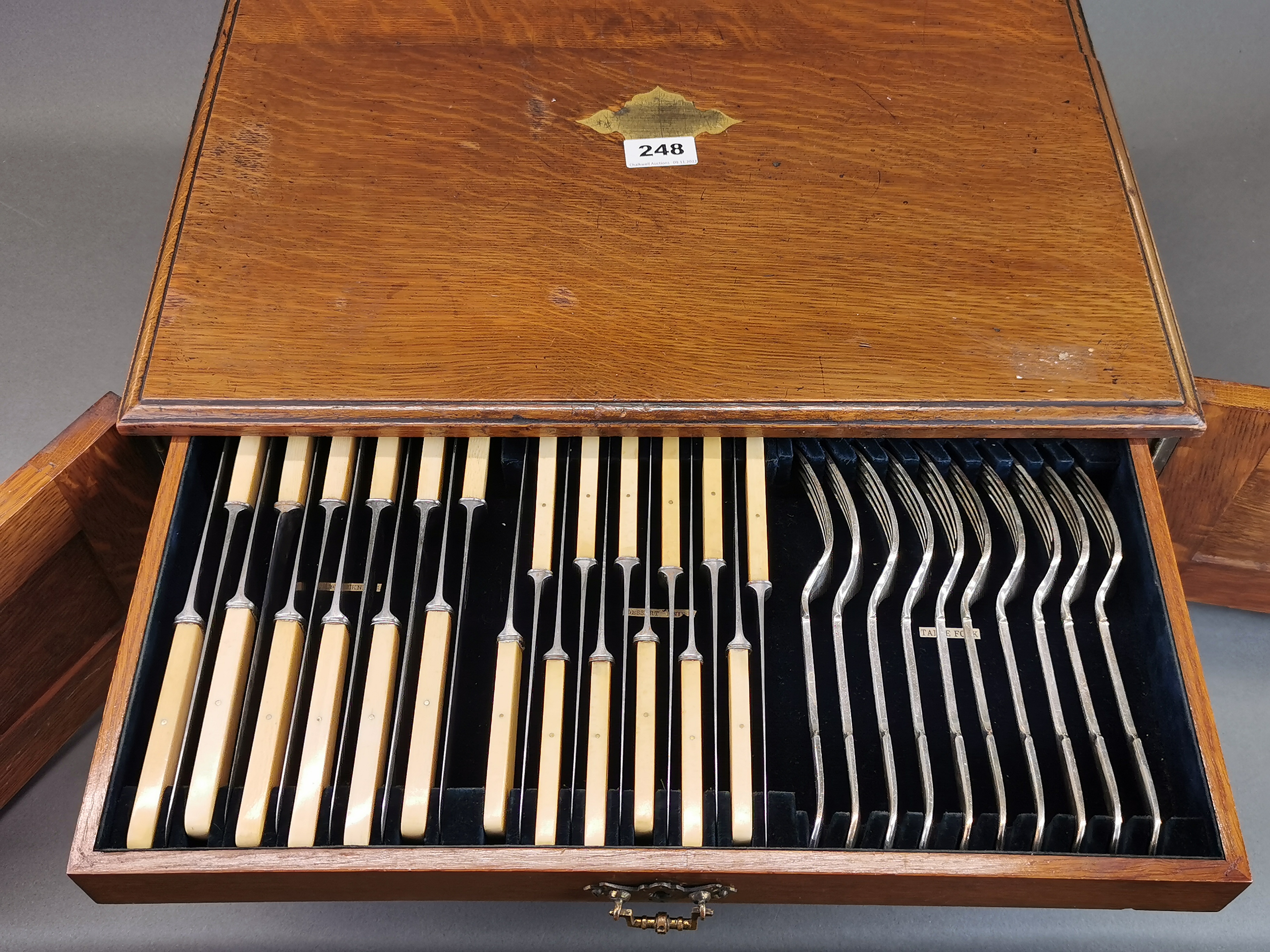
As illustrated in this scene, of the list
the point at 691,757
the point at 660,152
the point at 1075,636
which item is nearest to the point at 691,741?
the point at 691,757

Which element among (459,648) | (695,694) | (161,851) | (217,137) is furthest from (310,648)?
(217,137)

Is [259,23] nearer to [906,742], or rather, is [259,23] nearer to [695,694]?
[695,694]

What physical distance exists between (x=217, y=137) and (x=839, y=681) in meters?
1.10

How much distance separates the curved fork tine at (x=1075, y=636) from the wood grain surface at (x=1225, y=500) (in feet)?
0.61

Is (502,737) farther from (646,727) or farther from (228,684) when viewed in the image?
(228,684)

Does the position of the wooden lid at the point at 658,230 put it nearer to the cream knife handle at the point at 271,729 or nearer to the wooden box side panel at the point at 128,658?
the wooden box side panel at the point at 128,658

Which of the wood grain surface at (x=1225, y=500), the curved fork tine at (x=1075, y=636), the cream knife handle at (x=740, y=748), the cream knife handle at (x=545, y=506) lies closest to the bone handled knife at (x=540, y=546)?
the cream knife handle at (x=545, y=506)

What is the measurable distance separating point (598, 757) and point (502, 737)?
103 millimetres

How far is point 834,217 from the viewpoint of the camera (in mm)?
1545

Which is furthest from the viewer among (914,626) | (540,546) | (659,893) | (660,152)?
(660,152)

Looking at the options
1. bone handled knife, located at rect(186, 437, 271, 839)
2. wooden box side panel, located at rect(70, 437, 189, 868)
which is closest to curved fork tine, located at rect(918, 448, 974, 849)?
bone handled knife, located at rect(186, 437, 271, 839)

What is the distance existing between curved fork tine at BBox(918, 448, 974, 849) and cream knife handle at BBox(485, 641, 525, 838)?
1.56ft

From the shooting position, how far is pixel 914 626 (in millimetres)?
1494

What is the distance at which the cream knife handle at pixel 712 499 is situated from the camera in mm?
1396
